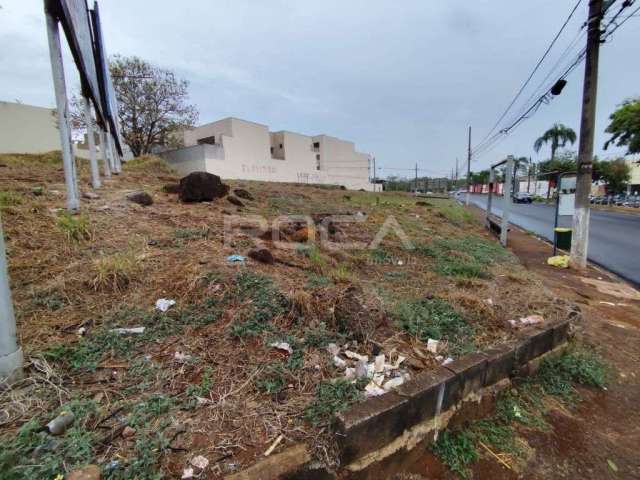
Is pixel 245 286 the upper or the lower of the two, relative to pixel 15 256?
lower

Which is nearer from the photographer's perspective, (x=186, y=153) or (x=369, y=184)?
(x=186, y=153)

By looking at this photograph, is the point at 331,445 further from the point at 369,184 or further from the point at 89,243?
the point at 369,184

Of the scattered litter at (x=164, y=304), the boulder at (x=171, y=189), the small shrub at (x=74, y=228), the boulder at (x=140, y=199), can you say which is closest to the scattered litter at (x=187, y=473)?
the scattered litter at (x=164, y=304)

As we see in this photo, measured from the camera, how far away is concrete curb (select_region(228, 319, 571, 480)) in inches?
56.5

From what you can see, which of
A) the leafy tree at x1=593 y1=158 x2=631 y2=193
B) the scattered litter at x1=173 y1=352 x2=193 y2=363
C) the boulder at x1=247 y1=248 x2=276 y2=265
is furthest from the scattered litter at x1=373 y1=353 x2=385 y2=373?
the leafy tree at x1=593 y1=158 x2=631 y2=193

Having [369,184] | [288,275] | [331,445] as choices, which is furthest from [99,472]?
[369,184]

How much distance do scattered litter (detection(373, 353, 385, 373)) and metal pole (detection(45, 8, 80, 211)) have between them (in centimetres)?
450

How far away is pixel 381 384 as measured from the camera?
182cm

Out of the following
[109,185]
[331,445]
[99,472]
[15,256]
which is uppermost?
[109,185]

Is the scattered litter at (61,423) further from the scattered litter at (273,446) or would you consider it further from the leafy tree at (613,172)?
the leafy tree at (613,172)

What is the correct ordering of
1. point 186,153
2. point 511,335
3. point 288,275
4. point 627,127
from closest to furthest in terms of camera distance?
point 511,335 → point 288,275 → point 627,127 → point 186,153

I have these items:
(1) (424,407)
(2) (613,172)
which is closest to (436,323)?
(1) (424,407)

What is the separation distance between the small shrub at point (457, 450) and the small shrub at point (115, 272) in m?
2.71

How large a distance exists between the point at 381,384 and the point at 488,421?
34.3 inches
